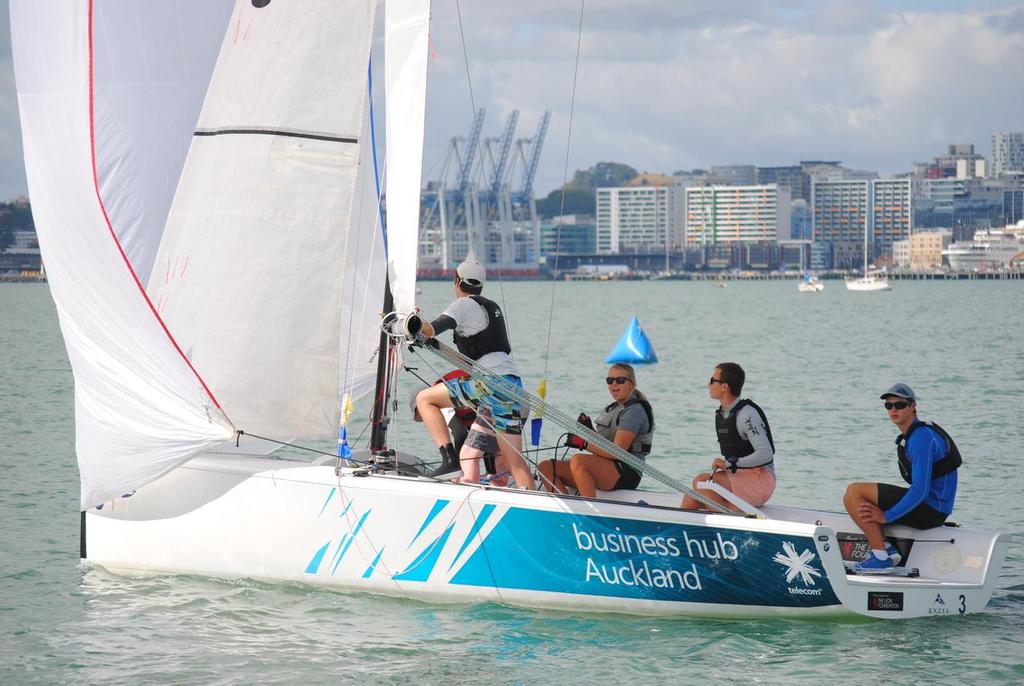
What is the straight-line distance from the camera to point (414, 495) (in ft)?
20.3

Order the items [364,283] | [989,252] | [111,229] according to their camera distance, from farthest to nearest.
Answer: [989,252]
[364,283]
[111,229]

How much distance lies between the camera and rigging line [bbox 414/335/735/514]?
19.5ft

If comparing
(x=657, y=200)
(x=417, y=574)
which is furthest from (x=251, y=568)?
A: (x=657, y=200)

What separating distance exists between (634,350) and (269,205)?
17.2 metres

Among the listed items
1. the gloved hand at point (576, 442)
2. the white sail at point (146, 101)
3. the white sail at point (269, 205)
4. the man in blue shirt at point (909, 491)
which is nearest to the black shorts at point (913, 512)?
the man in blue shirt at point (909, 491)

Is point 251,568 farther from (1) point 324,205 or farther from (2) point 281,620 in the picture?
(1) point 324,205

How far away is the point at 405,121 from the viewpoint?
6.19 meters

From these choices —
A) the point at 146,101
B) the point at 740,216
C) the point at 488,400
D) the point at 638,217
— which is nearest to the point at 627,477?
the point at 488,400

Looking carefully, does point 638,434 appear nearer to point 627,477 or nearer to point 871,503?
point 627,477

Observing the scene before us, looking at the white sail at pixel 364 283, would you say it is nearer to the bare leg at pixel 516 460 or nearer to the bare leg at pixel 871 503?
the bare leg at pixel 516 460

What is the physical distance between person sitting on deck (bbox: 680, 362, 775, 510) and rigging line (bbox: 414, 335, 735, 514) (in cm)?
28

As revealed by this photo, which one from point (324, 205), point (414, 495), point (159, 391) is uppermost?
point (324, 205)

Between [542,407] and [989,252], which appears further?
[989,252]

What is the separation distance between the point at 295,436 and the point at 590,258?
163m
